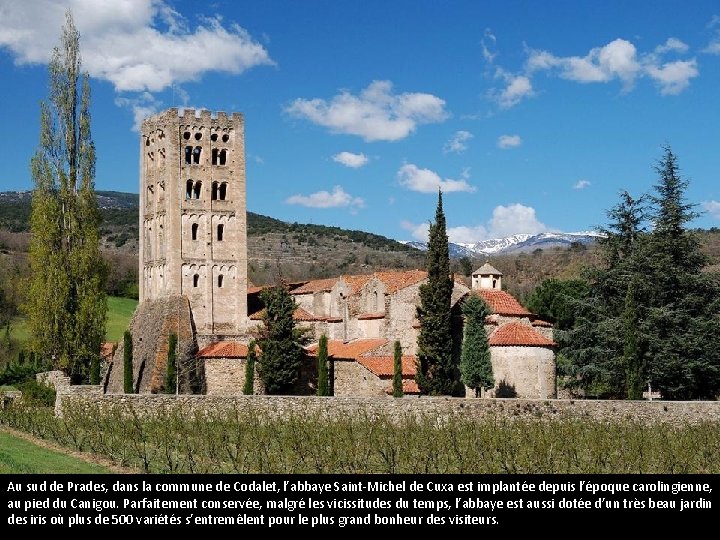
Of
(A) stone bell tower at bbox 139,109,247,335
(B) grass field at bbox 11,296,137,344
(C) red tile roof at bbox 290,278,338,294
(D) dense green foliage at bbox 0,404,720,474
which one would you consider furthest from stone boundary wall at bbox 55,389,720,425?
(B) grass field at bbox 11,296,137,344

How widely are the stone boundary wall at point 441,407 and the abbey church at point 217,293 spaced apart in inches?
293

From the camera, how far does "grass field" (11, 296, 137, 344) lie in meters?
74.4

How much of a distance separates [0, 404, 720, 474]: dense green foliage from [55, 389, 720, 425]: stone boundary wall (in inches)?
10.7

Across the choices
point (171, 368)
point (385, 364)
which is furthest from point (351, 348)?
point (171, 368)

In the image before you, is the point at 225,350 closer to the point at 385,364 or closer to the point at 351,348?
the point at 351,348

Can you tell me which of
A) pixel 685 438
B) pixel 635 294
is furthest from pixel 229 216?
pixel 685 438

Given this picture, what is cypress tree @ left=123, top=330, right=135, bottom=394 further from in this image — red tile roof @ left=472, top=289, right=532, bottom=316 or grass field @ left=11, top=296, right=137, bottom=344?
grass field @ left=11, top=296, right=137, bottom=344

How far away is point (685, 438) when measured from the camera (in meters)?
32.6

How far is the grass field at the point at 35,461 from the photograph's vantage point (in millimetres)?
23609

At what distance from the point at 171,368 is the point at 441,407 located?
561 inches

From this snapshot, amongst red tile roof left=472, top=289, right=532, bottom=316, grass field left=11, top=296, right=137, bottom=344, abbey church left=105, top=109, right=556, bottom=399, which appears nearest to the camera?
red tile roof left=472, top=289, right=532, bottom=316

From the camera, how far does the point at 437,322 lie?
43219 millimetres
